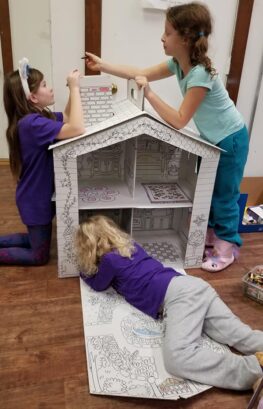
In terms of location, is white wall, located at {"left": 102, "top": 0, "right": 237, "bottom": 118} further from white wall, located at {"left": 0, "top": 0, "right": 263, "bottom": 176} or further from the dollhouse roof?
the dollhouse roof

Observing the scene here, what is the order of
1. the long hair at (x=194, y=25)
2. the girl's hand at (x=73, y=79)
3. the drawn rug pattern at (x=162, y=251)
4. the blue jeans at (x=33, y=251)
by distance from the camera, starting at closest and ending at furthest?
the long hair at (x=194, y=25), the girl's hand at (x=73, y=79), the blue jeans at (x=33, y=251), the drawn rug pattern at (x=162, y=251)

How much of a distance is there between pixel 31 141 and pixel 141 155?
1.65ft

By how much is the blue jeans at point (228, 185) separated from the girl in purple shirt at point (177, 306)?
1.30 ft

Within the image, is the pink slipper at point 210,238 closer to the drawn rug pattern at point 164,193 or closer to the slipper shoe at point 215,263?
the slipper shoe at point 215,263

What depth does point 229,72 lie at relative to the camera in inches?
75.6

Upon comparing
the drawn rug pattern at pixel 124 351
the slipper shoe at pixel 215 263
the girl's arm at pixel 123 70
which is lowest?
the drawn rug pattern at pixel 124 351

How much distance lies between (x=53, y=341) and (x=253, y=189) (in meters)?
1.56

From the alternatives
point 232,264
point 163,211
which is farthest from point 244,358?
point 163,211

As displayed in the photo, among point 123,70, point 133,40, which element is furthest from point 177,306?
point 133,40

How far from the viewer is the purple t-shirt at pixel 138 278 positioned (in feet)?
4.06

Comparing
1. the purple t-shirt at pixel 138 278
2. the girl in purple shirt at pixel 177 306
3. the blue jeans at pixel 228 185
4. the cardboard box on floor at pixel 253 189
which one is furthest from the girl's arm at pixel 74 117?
the cardboard box on floor at pixel 253 189

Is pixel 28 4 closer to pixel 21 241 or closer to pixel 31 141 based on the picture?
pixel 31 141

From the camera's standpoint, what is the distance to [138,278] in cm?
126

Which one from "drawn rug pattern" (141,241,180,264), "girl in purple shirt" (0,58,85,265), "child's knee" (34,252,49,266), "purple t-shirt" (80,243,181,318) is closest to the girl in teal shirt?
"drawn rug pattern" (141,241,180,264)
